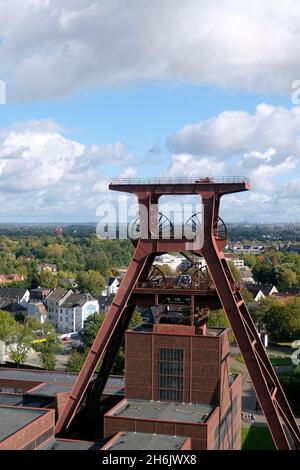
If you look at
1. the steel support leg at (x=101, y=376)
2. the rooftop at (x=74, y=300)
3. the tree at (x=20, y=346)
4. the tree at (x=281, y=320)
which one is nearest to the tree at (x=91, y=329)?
the tree at (x=20, y=346)

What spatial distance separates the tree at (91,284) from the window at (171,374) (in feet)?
289

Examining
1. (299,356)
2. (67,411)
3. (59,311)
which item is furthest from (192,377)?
(59,311)

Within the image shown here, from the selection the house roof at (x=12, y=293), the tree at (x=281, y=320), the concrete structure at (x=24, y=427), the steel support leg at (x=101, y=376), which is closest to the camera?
the concrete structure at (x=24, y=427)

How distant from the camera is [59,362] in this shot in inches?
2817

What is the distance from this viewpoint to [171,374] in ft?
101

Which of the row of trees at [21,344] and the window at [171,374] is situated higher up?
the window at [171,374]

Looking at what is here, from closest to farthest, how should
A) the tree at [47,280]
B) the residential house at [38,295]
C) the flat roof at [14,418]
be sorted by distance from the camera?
the flat roof at [14,418]
the residential house at [38,295]
the tree at [47,280]

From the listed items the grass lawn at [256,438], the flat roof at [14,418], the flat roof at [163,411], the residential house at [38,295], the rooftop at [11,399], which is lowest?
the grass lawn at [256,438]

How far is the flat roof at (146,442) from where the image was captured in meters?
25.8

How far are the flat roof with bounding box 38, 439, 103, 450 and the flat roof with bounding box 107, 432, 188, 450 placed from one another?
6.23ft

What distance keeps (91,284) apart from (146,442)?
94.6 m

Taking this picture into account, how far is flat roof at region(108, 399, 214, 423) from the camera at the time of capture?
92.7 ft

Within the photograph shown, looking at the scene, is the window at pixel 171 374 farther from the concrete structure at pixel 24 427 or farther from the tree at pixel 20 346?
the tree at pixel 20 346
